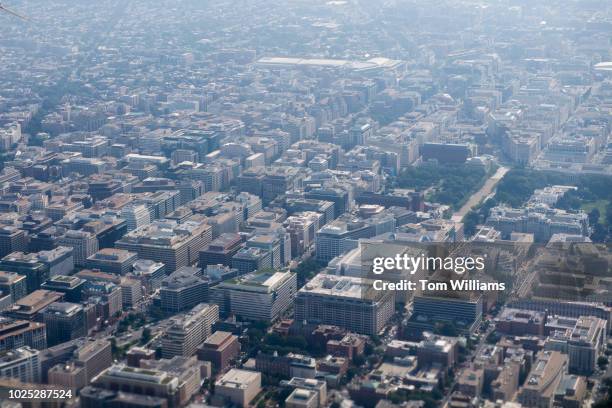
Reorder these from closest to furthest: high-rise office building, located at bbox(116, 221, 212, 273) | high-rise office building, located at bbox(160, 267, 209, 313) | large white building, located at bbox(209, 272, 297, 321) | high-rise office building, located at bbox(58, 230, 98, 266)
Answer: large white building, located at bbox(209, 272, 297, 321)
high-rise office building, located at bbox(160, 267, 209, 313)
high-rise office building, located at bbox(116, 221, 212, 273)
high-rise office building, located at bbox(58, 230, 98, 266)

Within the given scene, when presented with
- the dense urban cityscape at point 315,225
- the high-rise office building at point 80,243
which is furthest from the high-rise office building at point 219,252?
the high-rise office building at point 80,243

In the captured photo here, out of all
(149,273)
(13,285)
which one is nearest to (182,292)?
(149,273)

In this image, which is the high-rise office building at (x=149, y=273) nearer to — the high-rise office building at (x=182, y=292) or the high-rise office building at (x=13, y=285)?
the high-rise office building at (x=182, y=292)

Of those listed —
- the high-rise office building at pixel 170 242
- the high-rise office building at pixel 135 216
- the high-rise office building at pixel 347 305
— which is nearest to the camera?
the high-rise office building at pixel 347 305

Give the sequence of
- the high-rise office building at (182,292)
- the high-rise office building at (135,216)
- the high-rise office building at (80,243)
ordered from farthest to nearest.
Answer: the high-rise office building at (135,216), the high-rise office building at (80,243), the high-rise office building at (182,292)

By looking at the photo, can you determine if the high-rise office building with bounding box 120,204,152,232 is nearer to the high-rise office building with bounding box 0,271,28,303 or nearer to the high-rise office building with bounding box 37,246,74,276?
the high-rise office building with bounding box 37,246,74,276

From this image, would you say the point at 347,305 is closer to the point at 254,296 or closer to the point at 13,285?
the point at 254,296

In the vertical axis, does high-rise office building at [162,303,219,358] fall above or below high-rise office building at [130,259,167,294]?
above

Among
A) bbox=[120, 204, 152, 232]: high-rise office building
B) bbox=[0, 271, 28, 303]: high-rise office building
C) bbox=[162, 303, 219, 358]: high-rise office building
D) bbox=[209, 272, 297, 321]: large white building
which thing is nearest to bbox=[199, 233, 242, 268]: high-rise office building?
bbox=[209, 272, 297, 321]: large white building
